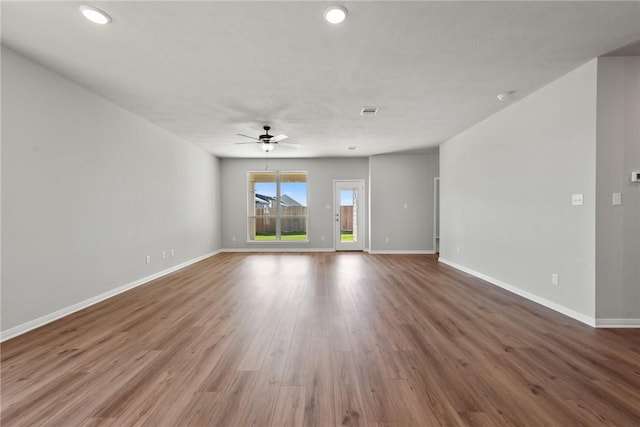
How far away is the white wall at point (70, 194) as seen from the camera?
2.60 meters

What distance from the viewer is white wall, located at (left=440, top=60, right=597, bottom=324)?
2.91 m

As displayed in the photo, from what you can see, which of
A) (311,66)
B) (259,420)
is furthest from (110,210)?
(259,420)

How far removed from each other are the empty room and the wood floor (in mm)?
20

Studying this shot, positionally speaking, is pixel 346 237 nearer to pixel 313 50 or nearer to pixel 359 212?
pixel 359 212

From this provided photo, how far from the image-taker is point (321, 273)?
5.20 meters

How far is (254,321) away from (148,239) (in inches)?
115

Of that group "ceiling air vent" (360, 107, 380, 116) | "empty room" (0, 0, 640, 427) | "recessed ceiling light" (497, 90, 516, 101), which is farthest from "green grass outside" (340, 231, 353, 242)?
"recessed ceiling light" (497, 90, 516, 101)

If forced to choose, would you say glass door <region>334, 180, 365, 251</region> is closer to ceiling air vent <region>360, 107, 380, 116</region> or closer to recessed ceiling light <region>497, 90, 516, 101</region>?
ceiling air vent <region>360, 107, 380, 116</region>

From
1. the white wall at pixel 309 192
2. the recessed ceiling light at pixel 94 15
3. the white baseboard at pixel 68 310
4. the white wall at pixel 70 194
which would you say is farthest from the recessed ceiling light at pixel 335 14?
the white wall at pixel 309 192

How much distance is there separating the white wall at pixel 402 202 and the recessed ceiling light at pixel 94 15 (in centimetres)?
640

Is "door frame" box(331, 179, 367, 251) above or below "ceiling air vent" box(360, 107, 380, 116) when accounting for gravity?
below

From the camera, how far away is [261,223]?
833 centimetres

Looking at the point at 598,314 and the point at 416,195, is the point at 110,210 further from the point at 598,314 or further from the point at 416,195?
the point at 416,195

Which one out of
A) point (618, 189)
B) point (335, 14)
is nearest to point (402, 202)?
point (618, 189)
